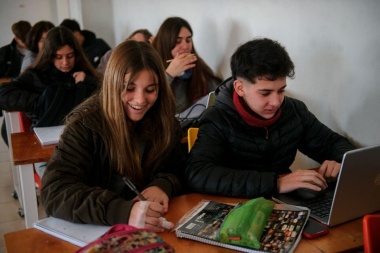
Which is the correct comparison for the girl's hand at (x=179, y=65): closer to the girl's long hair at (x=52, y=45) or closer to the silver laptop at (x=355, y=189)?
the girl's long hair at (x=52, y=45)

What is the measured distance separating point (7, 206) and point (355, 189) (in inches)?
100

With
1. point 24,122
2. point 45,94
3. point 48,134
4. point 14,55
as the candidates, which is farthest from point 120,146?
point 14,55

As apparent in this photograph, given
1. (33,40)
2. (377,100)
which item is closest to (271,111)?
(377,100)

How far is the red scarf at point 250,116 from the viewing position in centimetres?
149

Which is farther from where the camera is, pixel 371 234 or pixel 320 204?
pixel 320 204

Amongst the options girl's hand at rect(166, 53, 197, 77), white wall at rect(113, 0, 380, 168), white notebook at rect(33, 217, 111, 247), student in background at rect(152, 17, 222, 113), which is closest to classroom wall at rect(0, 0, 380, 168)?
white wall at rect(113, 0, 380, 168)

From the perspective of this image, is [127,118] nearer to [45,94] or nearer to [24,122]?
[45,94]

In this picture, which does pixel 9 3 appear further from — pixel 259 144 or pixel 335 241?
pixel 335 241

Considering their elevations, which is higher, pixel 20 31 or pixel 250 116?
pixel 20 31

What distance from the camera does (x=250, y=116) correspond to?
1.49 meters

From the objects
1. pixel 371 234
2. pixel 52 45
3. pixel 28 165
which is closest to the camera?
pixel 371 234

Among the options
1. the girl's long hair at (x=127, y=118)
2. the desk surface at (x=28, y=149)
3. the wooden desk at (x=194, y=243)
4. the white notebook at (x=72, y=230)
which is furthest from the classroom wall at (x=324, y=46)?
the desk surface at (x=28, y=149)

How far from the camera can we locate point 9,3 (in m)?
5.69

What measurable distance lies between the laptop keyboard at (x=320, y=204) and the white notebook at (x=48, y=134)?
117 cm
